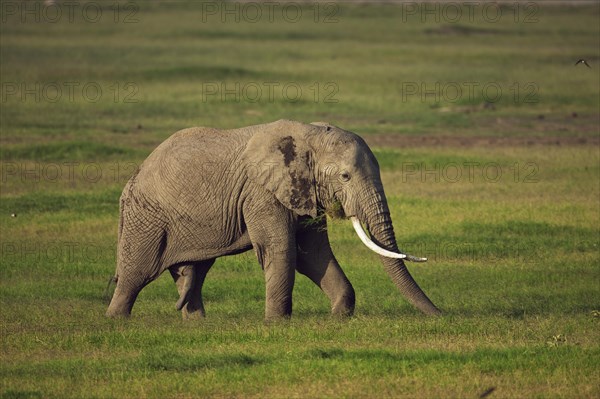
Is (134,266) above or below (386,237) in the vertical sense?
below

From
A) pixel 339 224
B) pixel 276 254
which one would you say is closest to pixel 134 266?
pixel 276 254

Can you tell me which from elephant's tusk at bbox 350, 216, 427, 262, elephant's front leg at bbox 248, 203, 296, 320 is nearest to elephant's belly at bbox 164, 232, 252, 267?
elephant's front leg at bbox 248, 203, 296, 320

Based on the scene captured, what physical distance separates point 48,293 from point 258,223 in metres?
3.28

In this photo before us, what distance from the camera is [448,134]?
96.3ft

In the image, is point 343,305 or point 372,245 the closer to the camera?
point 372,245

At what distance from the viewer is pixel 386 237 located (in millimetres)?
12117

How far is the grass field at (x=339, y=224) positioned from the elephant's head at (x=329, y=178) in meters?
0.76

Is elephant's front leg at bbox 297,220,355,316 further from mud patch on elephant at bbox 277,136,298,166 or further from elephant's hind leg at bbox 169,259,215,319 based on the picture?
elephant's hind leg at bbox 169,259,215,319

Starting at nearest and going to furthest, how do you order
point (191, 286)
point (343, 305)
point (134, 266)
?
point (343, 305)
point (191, 286)
point (134, 266)

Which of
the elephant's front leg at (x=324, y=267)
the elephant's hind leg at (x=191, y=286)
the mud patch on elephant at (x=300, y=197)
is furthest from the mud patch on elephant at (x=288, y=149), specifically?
the elephant's hind leg at (x=191, y=286)

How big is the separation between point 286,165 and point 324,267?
3.57ft

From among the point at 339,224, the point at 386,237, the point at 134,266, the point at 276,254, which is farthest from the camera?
the point at 339,224

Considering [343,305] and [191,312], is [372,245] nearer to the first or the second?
[343,305]

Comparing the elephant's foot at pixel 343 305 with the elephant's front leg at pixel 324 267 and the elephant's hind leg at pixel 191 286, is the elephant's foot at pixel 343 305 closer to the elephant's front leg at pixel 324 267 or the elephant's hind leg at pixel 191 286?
the elephant's front leg at pixel 324 267
